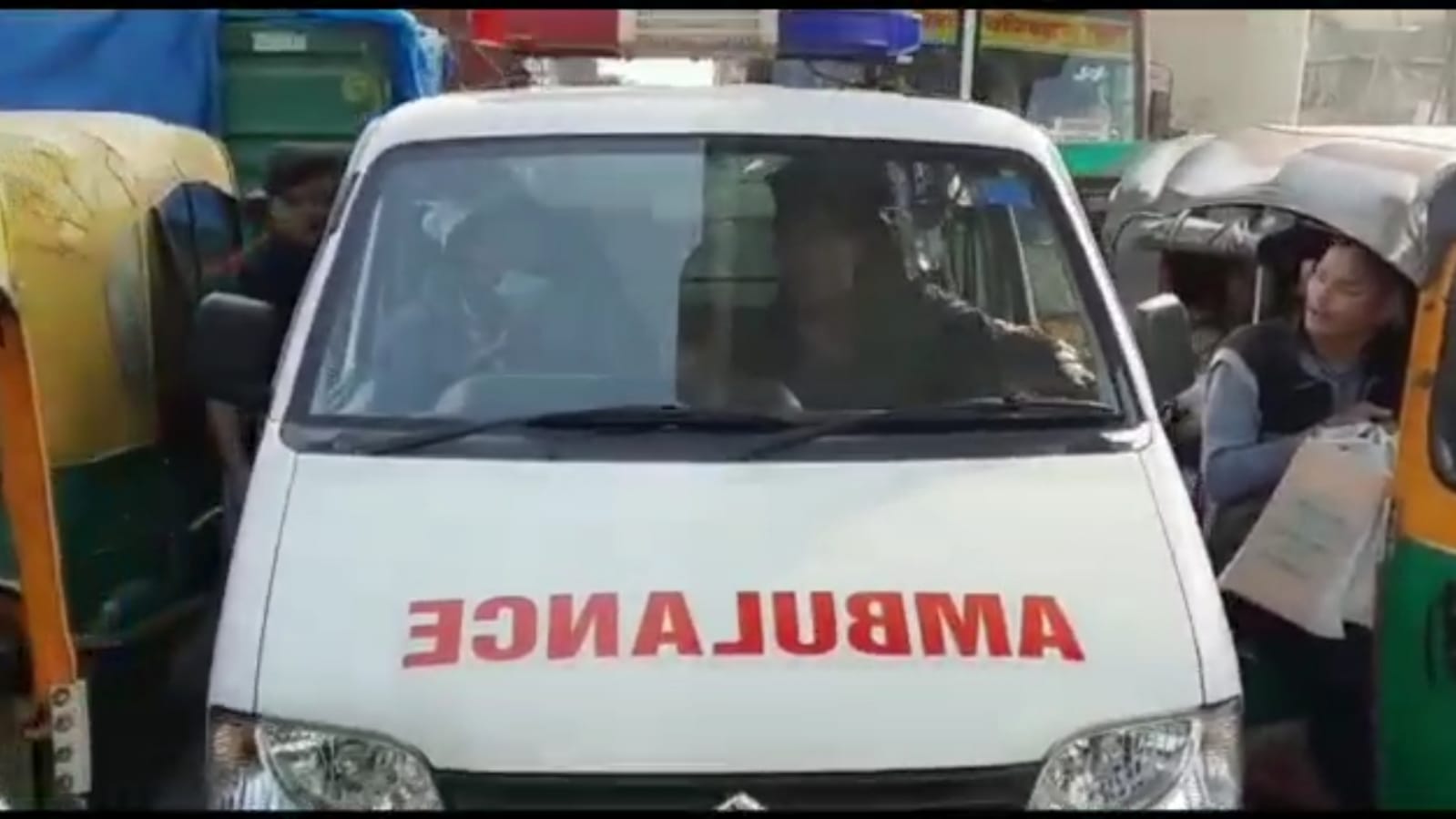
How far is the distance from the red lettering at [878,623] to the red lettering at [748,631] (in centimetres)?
15

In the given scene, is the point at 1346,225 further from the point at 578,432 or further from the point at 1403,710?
the point at 578,432

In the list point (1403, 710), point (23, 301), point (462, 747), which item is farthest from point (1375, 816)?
point (23, 301)

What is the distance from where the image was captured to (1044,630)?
3.92 metres

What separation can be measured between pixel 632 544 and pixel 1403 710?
1810 mm

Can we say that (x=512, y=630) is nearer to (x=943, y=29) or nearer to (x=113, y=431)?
(x=113, y=431)

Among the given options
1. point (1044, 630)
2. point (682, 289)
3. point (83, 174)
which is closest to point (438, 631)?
point (1044, 630)

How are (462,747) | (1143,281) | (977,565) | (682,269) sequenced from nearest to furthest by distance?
(462,747), (977,565), (682,269), (1143,281)

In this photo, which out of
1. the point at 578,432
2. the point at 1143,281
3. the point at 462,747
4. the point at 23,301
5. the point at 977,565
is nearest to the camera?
the point at 462,747

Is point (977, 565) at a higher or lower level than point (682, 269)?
lower

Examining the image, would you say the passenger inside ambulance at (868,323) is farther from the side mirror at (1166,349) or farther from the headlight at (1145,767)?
the headlight at (1145,767)

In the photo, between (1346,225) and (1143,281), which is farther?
(1143,281)

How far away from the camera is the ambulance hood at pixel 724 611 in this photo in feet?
12.1

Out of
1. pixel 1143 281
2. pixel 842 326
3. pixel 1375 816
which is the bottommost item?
pixel 1375 816

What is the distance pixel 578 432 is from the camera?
4.42m
